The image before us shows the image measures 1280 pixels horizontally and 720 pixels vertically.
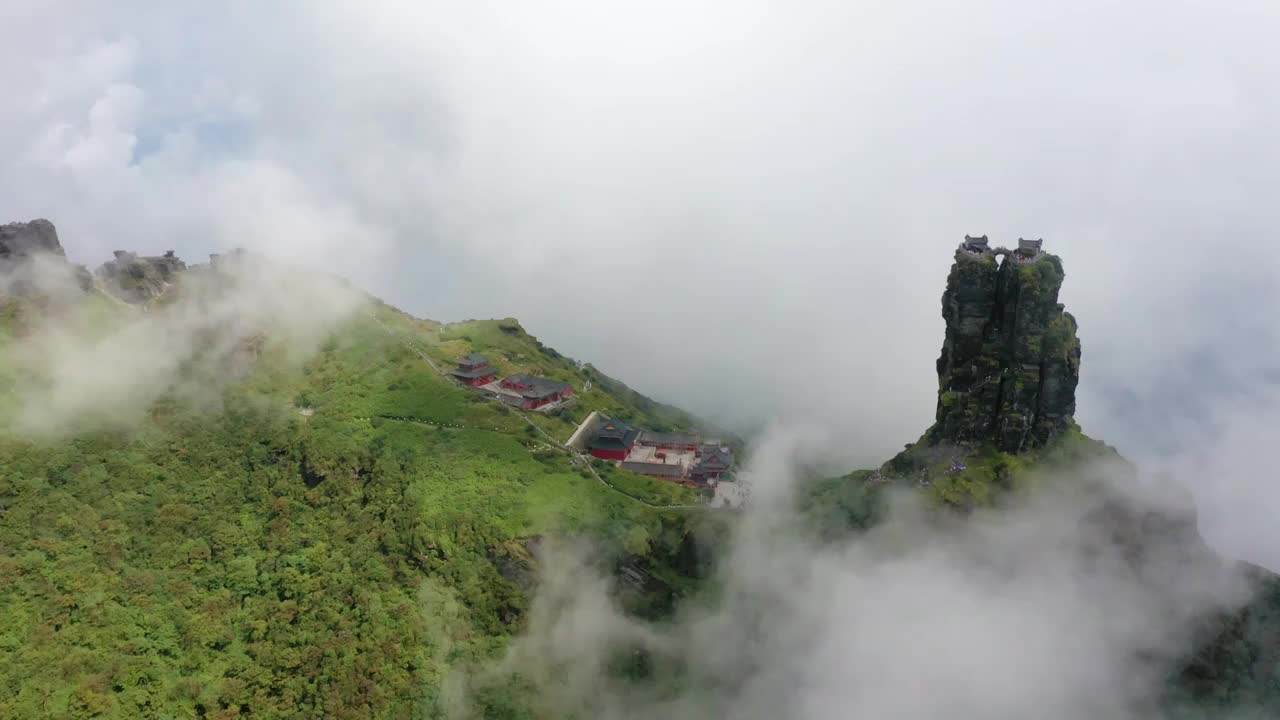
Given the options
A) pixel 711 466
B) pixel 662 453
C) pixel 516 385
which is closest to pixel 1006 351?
pixel 711 466

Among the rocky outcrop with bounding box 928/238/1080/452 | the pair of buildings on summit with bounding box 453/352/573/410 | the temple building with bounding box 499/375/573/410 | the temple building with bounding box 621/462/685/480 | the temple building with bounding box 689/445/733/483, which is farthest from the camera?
the pair of buildings on summit with bounding box 453/352/573/410

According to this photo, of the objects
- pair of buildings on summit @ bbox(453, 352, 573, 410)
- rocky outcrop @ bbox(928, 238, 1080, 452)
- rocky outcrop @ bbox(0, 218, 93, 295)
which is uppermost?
rocky outcrop @ bbox(928, 238, 1080, 452)

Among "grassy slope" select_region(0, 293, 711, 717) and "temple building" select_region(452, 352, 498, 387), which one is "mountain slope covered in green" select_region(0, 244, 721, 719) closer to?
"grassy slope" select_region(0, 293, 711, 717)

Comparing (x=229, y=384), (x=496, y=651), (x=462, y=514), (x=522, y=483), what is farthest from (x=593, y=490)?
(x=229, y=384)

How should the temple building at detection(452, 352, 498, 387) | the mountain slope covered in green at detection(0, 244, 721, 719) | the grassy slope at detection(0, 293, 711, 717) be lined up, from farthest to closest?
the temple building at detection(452, 352, 498, 387)
the mountain slope covered in green at detection(0, 244, 721, 719)
the grassy slope at detection(0, 293, 711, 717)

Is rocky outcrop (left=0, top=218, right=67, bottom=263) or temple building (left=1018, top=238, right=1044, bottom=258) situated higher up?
temple building (left=1018, top=238, right=1044, bottom=258)

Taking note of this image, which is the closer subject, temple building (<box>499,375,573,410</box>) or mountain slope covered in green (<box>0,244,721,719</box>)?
mountain slope covered in green (<box>0,244,721,719</box>)

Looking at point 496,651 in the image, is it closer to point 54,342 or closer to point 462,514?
point 462,514

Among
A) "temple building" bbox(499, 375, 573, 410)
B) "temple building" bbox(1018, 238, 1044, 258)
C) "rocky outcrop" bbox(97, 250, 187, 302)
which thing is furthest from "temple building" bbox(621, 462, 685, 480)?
"rocky outcrop" bbox(97, 250, 187, 302)
